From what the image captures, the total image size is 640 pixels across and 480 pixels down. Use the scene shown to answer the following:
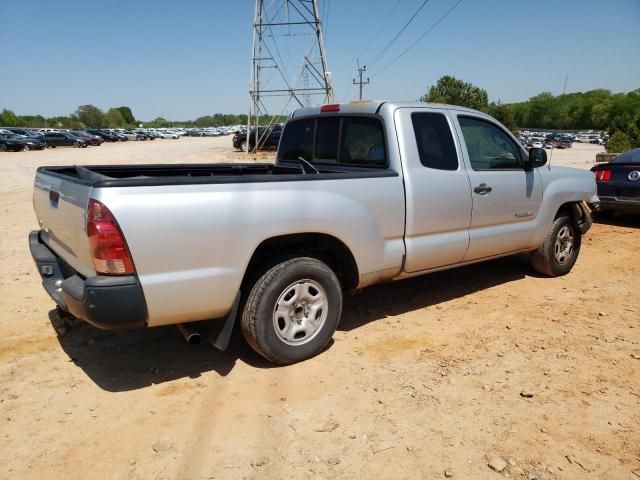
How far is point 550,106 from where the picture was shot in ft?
402

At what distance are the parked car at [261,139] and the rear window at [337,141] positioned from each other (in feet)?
80.0

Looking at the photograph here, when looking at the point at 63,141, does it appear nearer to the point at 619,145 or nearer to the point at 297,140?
the point at 619,145

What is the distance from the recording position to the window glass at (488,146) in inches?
184

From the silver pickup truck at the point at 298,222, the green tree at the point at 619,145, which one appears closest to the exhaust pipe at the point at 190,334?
the silver pickup truck at the point at 298,222

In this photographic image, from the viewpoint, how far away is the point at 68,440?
2812mm

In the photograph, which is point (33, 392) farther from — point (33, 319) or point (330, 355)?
point (330, 355)

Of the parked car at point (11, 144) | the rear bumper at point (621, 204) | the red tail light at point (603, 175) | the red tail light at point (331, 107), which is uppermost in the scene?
the red tail light at point (331, 107)

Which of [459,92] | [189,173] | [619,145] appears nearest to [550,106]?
[459,92]

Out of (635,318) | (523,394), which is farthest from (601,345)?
(523,394)

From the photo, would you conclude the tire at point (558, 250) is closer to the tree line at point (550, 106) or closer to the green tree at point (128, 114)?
the tree line at point (550, 106)

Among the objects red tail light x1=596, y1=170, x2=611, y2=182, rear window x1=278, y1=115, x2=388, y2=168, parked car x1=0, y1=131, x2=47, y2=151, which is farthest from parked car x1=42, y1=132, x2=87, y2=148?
rear window x1=278, y1=115, x2=388, y2=168

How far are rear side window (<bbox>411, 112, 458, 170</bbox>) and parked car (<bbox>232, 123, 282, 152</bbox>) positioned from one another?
25.4m

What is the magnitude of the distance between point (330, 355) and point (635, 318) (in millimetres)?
2892

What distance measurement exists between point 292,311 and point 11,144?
4249cm
